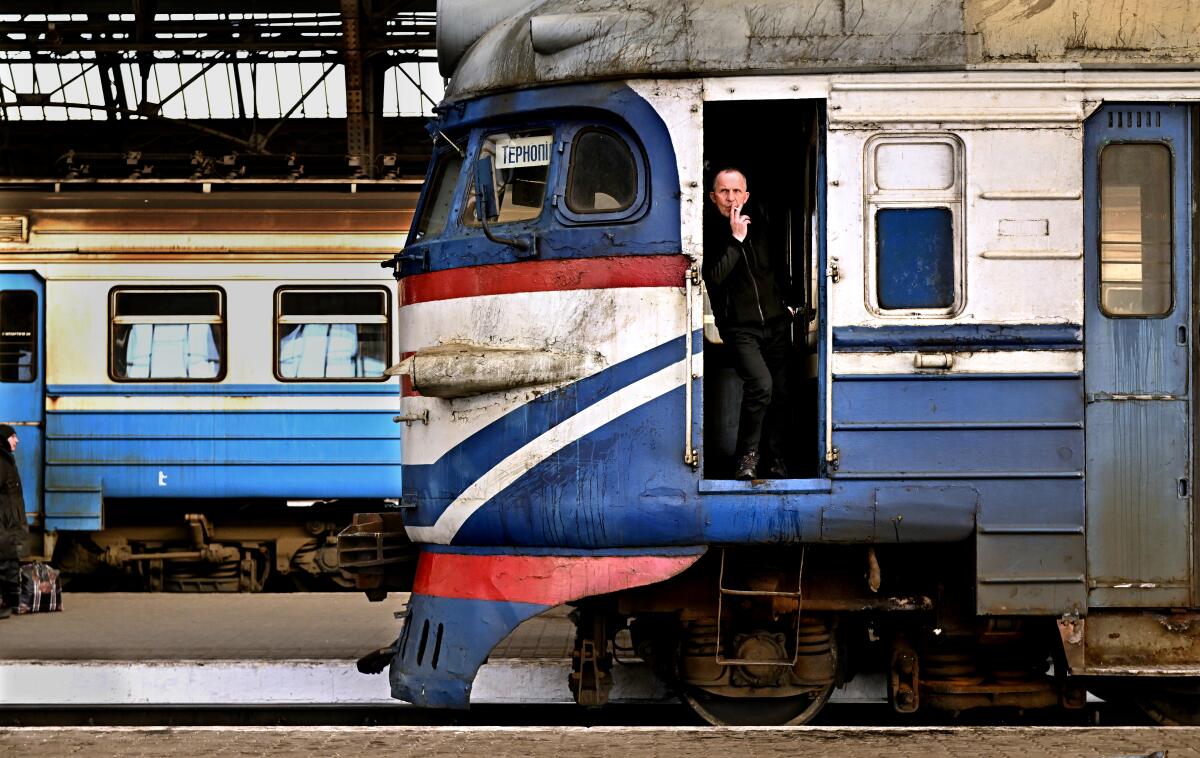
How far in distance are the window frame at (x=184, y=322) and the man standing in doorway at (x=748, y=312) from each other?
7719mm

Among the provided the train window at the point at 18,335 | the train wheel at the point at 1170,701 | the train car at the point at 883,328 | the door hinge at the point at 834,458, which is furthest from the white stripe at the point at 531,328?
the train window at the point at 18,335

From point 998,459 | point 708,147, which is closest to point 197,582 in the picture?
point 708,147

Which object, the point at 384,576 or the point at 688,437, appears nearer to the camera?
the point at 688,437

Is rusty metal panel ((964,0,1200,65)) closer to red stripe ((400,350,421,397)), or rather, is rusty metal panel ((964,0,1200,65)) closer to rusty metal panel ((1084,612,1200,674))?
rusty metal panel ((1084,612,1200,674))

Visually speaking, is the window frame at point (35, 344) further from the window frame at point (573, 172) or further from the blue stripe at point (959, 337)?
the blue stripe at point (959, 337)

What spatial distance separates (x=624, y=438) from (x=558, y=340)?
0.54 m

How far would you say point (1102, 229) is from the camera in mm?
6531

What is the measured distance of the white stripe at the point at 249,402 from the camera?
13500 mm

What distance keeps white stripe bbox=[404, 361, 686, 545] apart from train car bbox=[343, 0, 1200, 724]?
0.01 metres

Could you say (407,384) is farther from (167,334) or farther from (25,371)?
(25,371)

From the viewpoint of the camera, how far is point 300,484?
13523 mm

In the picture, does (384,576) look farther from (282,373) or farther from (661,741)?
(282,373)

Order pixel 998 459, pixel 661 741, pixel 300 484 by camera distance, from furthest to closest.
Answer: pixel 300 484
pixel 998 459
pixel 661 741

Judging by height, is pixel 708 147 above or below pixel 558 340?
above
